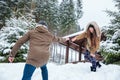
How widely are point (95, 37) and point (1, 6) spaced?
9054 mm

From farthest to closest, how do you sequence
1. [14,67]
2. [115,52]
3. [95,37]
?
[115,52]
[14,67]
[95,37]

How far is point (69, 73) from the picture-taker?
919 cm

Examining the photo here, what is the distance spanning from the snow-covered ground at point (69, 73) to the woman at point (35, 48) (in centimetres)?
172

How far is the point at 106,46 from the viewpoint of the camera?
462 inches

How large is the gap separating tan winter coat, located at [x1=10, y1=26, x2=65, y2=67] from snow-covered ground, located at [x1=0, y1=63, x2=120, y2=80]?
1.74 metres

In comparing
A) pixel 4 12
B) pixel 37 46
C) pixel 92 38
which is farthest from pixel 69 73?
pixel 4 12

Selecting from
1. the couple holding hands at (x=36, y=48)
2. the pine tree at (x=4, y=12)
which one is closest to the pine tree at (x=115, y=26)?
the couple holding hands at (x=36, y=48)

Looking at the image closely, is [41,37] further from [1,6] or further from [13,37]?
[1,6]

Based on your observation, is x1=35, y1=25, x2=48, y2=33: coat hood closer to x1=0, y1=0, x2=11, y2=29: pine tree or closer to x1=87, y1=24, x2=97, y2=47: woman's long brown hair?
x1=87, y1=24, x2=97, y2=47: woman's long brown hair

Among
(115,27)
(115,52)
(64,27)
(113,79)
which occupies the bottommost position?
(113,79)

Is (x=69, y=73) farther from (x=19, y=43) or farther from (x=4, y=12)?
(x=4, y=12)

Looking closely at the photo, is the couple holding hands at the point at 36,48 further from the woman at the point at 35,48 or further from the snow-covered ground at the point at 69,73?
the snow-covered ground at the point at 69,73

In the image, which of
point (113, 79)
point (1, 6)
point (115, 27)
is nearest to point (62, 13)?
point (1, 6)

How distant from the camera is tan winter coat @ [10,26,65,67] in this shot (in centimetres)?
691
